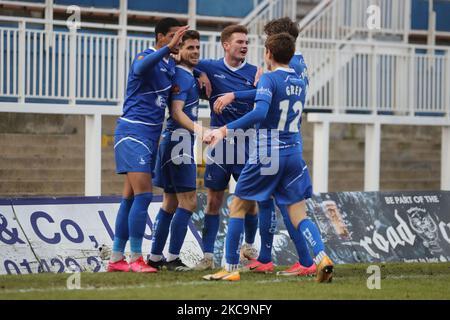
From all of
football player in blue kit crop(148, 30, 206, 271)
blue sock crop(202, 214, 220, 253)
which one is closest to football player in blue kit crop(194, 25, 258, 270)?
blue sock crop(202, 214, 220, 253)

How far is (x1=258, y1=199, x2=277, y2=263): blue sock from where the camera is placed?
11.8 m

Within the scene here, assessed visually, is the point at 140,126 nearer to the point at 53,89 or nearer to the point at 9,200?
the point at 9,200

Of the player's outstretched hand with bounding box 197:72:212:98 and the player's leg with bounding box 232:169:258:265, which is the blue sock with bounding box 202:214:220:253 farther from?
the player's outstretched hand with bounding box 197:72:212:98

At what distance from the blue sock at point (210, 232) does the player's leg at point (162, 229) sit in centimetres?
41

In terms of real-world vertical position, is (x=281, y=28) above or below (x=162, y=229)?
above

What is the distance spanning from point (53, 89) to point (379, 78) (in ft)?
20.5

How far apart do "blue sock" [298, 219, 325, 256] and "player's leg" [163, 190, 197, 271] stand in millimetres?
1621

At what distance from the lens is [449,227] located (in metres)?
16.3

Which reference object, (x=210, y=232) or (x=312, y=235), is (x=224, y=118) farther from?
(x=312, y=235)

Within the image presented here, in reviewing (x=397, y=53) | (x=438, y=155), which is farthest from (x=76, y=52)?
(x=438, y=155)

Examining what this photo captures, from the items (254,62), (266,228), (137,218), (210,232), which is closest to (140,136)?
(137,218)

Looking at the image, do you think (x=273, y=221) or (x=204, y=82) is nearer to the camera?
(x=273, y=221)

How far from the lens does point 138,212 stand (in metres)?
11.0

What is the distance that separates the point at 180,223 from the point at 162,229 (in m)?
0.22
